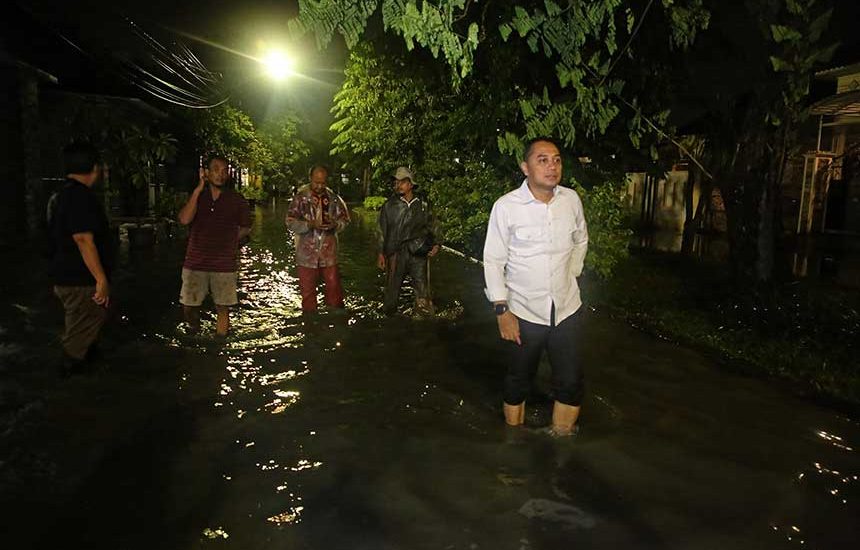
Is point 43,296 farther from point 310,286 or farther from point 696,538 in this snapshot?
point 696,538

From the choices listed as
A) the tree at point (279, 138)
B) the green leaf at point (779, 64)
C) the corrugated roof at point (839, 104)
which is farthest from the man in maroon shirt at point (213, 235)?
the tree at point (279, 138)

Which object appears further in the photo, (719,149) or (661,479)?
(719,149)

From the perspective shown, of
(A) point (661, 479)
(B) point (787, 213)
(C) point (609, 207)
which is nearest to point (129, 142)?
(C) point (609, 207)

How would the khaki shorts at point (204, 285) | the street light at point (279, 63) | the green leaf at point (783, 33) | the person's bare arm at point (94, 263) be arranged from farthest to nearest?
the street light at point (279, 63) → the green leaf at point (783, 33) → the khaki shorts at point (204, 285) → the person's bare arm at point (94, 263)

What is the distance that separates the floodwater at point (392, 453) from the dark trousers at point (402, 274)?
1.29 metres

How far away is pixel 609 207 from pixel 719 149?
1.84 m

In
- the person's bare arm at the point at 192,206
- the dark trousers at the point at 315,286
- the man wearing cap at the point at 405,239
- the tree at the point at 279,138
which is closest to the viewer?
the person's bare arm at the point at 192,206

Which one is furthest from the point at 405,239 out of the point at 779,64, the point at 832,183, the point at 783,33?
the point at 832,183

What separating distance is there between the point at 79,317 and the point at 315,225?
3102mm

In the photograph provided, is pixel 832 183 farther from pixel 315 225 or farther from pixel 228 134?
pixel 228 134

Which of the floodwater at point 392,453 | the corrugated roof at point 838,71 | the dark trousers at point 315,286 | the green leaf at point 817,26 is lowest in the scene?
the floodwater at point 392,453

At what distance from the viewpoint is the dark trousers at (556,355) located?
4301 millimetres

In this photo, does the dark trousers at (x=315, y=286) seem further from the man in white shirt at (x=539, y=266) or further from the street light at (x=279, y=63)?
the street light at (x=279, y=63)

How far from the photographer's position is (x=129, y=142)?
41.3ft
